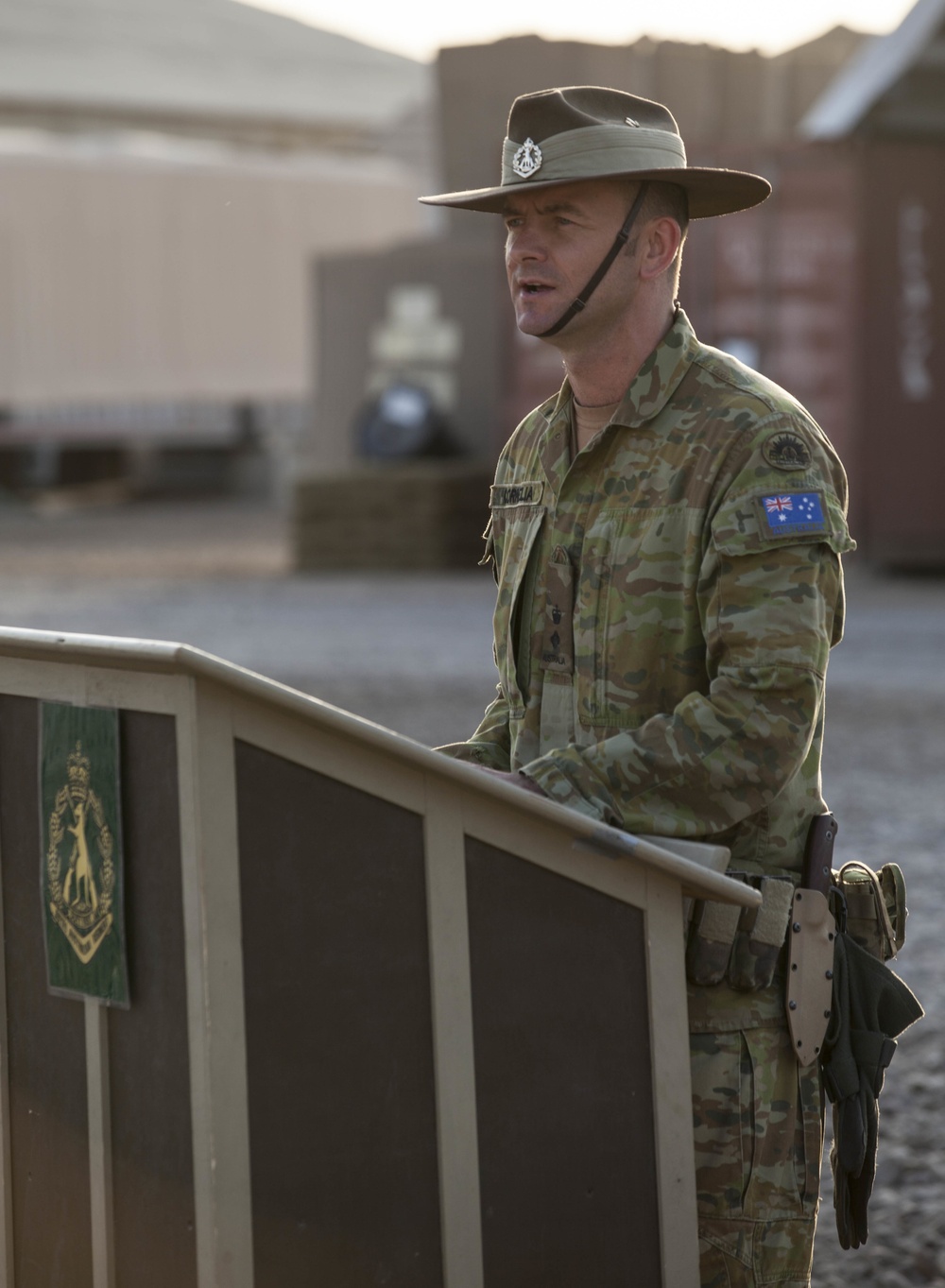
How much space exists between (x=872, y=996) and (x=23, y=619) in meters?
10.2

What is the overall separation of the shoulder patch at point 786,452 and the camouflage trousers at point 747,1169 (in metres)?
0.67

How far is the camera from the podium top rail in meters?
1.78

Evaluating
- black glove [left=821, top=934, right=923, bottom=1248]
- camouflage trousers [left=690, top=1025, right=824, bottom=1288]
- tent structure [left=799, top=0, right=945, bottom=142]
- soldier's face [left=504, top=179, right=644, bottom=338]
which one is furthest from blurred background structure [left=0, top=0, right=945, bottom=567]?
camouflage trousers [left=690, top=1025, right=824, bottom=1288]

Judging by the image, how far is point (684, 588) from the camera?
2.18 m

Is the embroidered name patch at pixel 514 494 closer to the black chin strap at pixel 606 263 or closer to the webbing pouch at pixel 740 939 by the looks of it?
the black chin strap at pixel 606 263

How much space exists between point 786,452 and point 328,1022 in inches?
32.5

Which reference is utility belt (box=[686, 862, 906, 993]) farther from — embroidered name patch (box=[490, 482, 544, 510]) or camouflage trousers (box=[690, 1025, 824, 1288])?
embroidered name patch (box=[490, 482, 544, 510])

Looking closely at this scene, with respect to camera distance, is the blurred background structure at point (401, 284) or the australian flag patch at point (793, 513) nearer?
the australian flag patch at point (793, 513)

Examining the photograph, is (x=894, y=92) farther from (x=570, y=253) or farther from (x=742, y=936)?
(x=742, y=936)

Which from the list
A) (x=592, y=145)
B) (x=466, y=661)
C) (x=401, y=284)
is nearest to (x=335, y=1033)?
(x=592, y=145)

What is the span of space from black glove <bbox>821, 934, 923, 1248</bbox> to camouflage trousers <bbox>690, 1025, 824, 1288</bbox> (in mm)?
94

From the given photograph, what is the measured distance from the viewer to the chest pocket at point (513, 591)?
2.38 m

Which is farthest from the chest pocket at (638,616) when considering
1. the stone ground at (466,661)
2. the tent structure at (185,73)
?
the tent structure at (185,73)

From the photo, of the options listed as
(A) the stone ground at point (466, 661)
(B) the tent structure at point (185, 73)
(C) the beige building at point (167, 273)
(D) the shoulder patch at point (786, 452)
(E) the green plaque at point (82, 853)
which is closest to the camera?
(E) the green plaque at point (82, 853)
